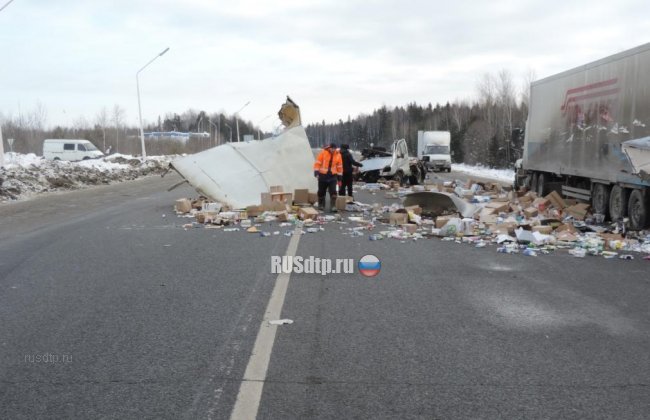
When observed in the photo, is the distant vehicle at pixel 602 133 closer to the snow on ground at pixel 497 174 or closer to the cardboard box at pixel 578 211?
the cardboard box at pixel 578 211

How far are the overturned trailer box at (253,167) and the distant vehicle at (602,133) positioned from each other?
6932mm

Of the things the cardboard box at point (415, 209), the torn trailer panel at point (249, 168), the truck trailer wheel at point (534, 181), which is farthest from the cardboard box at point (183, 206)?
the truck trailer wheel at point (534, 181)

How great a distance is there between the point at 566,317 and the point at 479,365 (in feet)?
5.69

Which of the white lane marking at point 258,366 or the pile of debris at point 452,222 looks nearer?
the white lane marking at point 258,366

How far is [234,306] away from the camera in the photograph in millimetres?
5914

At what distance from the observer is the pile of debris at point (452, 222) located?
1009 cm

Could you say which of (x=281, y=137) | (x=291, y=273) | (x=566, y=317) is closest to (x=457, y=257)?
(x=291, y=273)

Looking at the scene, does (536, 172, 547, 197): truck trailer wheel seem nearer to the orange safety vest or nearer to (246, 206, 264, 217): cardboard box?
the orange safety vest

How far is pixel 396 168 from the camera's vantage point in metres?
25.2

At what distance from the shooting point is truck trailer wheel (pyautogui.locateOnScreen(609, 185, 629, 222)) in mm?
12156

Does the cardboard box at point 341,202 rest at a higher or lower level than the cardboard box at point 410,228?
higher

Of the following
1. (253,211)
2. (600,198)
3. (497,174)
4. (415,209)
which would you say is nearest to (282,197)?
(253,211)

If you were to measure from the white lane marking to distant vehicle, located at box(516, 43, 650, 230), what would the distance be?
7.37 meters

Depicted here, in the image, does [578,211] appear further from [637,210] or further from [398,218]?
[398,218]
